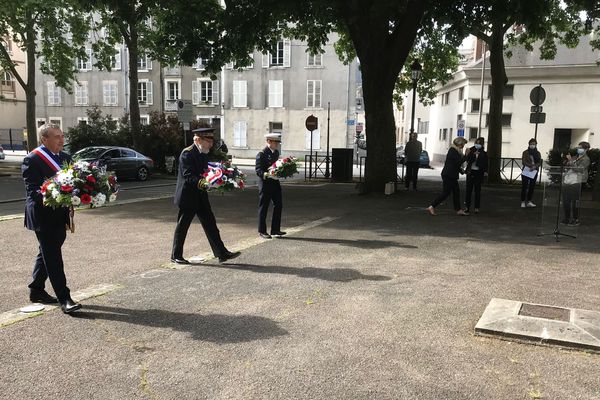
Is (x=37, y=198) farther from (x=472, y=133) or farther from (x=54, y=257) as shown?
(x=472, y=133)

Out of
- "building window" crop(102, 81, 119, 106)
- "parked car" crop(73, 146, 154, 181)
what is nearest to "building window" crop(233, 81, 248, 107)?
"building window" crop(102, 81, 119, 106)

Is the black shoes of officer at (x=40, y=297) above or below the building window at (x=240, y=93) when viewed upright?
below

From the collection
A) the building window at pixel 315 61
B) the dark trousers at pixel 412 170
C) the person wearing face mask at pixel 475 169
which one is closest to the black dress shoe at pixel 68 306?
the person wearing face mask at pixel 475 169

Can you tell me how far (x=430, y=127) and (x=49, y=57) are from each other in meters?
39.7

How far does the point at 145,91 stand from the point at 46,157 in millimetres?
46330

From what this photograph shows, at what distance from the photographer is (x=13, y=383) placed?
3.53 meters

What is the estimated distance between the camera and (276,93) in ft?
148

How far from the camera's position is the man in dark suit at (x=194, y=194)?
6.70 metres

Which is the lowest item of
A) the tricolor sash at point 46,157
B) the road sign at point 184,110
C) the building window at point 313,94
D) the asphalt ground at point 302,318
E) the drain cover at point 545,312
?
the asphalt ground at point 302,318

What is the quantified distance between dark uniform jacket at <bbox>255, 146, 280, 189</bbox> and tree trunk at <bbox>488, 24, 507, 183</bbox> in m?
14.4

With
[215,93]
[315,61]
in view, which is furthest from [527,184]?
[215,93]

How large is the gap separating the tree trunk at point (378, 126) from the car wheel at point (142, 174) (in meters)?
10.7

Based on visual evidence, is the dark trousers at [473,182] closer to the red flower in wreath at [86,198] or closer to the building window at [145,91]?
the red flower in wreath at [86,198]

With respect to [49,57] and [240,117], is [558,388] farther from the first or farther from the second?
[240,117]
